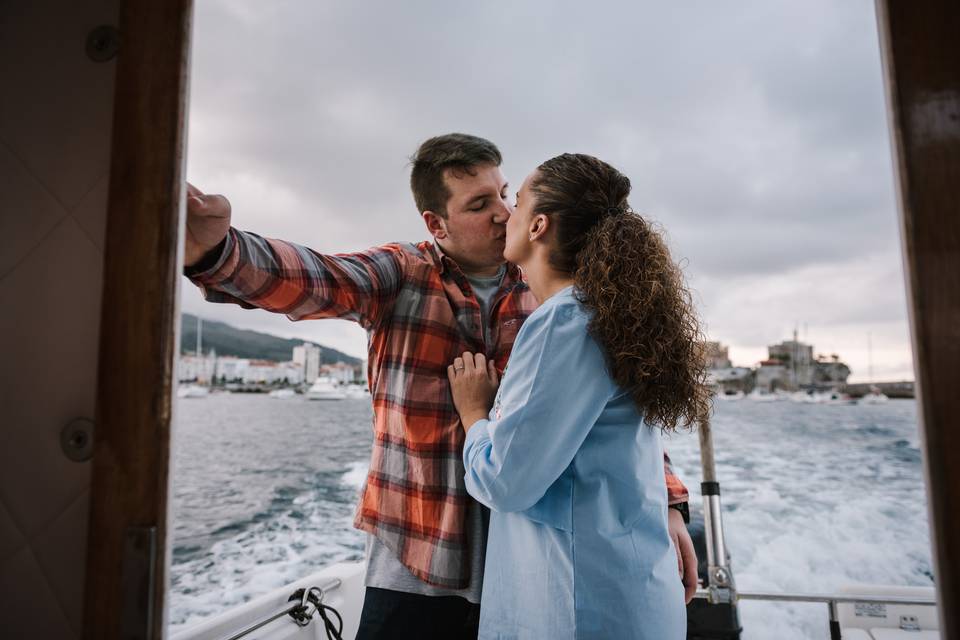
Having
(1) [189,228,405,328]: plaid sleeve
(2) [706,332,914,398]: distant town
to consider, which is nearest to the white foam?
(1) [189,228,405,328]: plaid sleeve

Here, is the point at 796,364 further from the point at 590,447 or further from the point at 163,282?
the point at 163,282

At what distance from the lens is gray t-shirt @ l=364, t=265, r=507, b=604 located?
104 centimetres

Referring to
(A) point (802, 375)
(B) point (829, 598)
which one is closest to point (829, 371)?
(A) point (802, 375)

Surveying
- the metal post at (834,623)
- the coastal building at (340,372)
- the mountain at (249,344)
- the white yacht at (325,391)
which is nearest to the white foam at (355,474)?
the metal post at (834,623)

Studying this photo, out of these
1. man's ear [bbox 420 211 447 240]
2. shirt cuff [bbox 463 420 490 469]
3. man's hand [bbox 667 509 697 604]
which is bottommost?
man's hand [bbox 667 509 697 604]

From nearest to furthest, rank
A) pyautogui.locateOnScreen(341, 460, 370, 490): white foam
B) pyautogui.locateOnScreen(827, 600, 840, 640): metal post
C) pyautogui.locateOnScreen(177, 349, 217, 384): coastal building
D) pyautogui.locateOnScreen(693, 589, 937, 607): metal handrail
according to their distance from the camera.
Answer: pyautogui.locateOnScreen(693, 589, 937, 607): metal handrail, pyautogui.locateOnScreen(827, 600, 840, 640): metal post, pyautogui.locateOnScreen(341, 460, 370, 490): white foam, pyautogui.locateOnScreen(177, 349, 217, 384): coastal building

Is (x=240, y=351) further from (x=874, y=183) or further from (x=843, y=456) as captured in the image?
(x=874, y=183)

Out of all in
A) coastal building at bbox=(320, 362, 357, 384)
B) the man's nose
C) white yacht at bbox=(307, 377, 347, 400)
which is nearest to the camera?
the man's nose

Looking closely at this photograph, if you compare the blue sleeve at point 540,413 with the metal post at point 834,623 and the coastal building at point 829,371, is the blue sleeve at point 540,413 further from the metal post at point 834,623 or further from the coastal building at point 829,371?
the coastal building at point 829,371

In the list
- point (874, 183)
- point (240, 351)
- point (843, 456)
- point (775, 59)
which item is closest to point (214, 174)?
point (240, 351)

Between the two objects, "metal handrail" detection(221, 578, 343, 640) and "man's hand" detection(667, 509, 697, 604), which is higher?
"man's hand" detection(667, 509, 697, 604)

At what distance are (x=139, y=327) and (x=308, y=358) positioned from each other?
19.0 m

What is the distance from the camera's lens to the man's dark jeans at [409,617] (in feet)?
3.38

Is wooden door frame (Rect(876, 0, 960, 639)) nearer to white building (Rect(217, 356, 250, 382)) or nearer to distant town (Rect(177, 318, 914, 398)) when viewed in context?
distant town (Rect(177, 318, 914, 398))
